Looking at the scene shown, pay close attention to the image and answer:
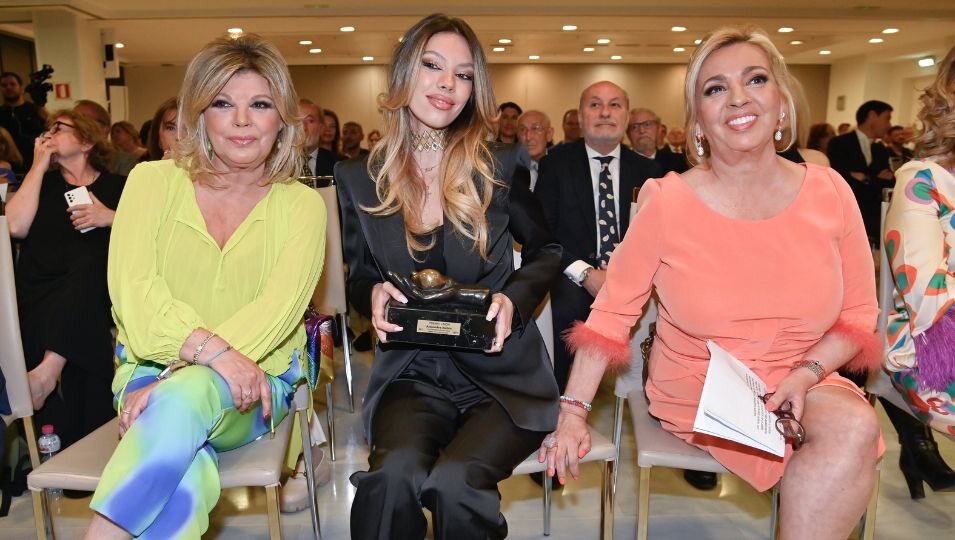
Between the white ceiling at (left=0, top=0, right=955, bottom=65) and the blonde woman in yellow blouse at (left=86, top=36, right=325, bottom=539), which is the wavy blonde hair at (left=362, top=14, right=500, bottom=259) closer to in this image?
the blonde woman in yellow blouse at (left=86, top=36, right=325, bottom=539)

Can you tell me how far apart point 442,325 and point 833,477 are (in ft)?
3.01

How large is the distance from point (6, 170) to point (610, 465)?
3913mm

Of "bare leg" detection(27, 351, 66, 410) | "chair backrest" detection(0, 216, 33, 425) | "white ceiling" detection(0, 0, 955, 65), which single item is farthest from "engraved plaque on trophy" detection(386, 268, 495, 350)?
"white ceiling" detection(0, 0, 955, 65)

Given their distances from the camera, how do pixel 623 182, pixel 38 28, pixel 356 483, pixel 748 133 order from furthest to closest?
pixel 38 28
pixel 623 182
pixel 748 133
pixel 356 483

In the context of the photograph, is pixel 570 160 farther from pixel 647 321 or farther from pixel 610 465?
pixel 610 465

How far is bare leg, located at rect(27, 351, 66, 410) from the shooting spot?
8.77 ft

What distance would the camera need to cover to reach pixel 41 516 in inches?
74.5

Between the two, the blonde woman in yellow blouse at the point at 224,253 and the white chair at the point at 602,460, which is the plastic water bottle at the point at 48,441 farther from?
the white chair at the point at 602,460

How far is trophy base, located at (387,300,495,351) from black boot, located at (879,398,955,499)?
73.3 inches

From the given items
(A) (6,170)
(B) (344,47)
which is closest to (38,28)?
(B) (344,47)

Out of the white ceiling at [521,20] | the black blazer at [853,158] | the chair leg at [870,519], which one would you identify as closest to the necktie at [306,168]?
the chair leg at [870,519]

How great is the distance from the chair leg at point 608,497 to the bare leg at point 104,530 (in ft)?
3.86

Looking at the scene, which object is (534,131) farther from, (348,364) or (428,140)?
(428,140)

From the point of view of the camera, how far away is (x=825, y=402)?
1666mm
